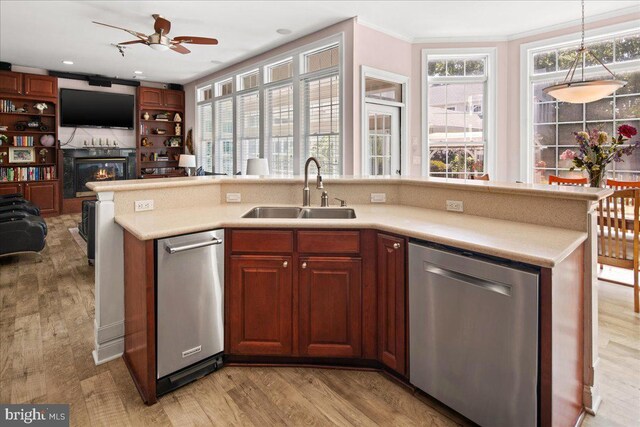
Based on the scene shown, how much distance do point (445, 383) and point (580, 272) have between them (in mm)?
846

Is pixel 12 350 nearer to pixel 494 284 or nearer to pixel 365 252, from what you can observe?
pixel 365 252

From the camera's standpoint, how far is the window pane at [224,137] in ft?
27.4

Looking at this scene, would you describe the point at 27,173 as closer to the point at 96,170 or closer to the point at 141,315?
the point at 96,170

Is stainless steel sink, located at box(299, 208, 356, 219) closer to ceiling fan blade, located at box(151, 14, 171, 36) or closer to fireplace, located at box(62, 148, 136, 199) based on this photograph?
ceiling fan blade, located at box(151, 14, 171, 36)

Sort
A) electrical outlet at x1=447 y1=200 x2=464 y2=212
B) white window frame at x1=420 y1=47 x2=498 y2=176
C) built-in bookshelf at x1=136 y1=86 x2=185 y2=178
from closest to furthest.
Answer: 1. electrical outlet at x1=447 y1=200 x2=464 y2=212
2. white window frame at x1=420 y1=47 x2=498 y2=176
3. built-in bookshelf at x1=136 y1=86 x2=185 y2=178

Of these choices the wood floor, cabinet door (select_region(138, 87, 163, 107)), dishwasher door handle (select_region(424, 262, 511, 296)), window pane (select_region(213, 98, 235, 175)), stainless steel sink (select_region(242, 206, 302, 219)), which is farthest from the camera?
cabinet door (select_region(138, 87, 163, 107))

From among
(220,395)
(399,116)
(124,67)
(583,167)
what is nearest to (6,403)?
(220,395)

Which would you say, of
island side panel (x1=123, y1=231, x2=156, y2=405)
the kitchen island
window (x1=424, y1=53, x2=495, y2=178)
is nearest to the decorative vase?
the kitchen island

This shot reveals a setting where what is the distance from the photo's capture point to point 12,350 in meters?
2.63

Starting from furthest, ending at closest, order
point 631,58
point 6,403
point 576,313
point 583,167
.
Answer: point 631,58, point 583,167, point 6,403, point 576,313

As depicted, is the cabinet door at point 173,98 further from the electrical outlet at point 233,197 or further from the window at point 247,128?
the electrical outlet at point 233,197

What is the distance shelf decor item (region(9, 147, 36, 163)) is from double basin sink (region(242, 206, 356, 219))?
7880 mm

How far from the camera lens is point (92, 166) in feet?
29.5

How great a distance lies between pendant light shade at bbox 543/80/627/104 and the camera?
365 centimetres
